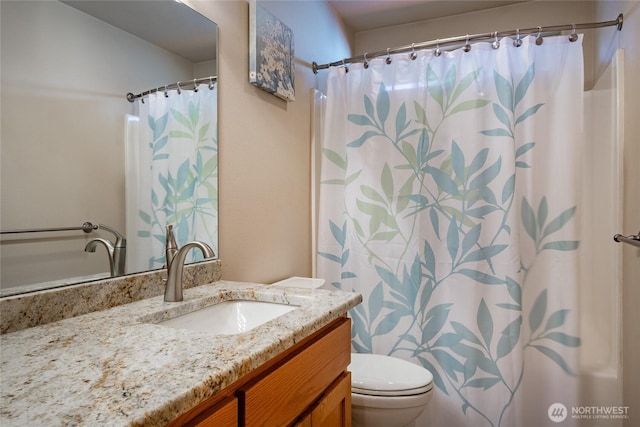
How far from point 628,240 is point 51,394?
187cm

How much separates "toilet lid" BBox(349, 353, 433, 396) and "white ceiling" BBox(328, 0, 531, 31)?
2.15 m

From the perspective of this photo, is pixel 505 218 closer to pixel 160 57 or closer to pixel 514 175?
pixel 514 175

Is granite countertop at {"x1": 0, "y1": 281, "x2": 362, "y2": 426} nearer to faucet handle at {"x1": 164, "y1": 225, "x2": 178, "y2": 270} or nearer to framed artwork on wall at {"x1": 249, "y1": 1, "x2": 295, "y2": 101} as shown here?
faucet handle at {"x1": 164, "y1": 225, "x2": 178, "y2": 270}

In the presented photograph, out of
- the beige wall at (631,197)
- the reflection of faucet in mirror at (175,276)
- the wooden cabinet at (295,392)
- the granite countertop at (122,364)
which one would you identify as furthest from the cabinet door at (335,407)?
the beige wall at (631,197)

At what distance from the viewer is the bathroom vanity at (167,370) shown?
1.47ft

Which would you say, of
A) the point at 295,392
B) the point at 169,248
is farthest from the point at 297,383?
the point at 169,248

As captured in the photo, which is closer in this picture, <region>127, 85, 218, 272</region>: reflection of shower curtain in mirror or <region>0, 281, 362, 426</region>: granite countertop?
<region>0, 281, 362, 426</region>: granite countertop

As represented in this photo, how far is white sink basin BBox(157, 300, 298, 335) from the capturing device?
1.01 metres

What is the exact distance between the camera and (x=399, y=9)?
7.80 ft

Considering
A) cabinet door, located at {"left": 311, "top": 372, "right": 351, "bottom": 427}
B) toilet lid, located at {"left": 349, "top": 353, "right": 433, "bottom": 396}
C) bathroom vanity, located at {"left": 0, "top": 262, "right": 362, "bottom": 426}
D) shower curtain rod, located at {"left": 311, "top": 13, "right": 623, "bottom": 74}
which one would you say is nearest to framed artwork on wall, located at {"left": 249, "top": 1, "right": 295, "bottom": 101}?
shower curtain rod, located at {"left": 311, "top": 13, "right": 623, "bottom": 74}

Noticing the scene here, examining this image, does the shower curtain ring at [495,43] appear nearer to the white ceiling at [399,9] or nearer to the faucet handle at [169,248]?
the white ceiling at [399,9]

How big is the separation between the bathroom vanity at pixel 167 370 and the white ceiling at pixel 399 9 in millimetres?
2106

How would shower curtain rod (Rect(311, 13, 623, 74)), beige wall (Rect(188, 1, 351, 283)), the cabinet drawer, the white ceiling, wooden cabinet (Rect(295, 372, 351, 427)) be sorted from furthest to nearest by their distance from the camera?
the white ceiling < shower curtain rod (Rect(311, 13, 623, 74)) < beige wall (Rect(188, 1, 351, 283)) < wooden cabinet (Rect(295, 372, 351, 427)) < the cabinet drawer

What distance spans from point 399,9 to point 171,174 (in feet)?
6.75
